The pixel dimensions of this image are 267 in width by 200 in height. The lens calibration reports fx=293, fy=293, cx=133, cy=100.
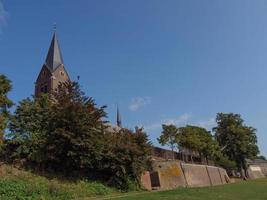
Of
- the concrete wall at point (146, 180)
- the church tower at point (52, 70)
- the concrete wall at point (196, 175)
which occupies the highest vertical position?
the church tower at point (52, 70)

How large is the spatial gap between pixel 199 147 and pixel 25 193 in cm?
3542

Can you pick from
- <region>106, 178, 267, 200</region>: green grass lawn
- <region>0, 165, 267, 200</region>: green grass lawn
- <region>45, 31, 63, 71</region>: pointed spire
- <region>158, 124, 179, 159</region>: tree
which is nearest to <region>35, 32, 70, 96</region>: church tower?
<region>45, 31, 63, 71</region>: pointed spire

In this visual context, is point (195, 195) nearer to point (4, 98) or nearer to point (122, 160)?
point (122, 160)

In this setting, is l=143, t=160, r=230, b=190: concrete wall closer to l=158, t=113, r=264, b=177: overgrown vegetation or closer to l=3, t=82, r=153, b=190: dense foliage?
l=3, t=82, r=153, b=190: dense foliage

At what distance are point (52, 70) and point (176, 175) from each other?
1519 inches

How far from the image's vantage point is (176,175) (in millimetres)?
32250

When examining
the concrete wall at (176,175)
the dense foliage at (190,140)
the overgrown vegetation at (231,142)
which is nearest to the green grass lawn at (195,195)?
the concrete wall at (176,175)

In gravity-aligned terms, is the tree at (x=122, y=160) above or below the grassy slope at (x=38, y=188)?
above

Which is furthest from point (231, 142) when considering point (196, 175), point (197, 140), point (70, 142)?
point (70, 142)

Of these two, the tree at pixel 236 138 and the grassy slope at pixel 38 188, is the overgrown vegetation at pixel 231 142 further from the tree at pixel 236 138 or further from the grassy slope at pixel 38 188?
the grassy slope at pixel 38 188

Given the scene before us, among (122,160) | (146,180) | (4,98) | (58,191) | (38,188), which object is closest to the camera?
(38,188)

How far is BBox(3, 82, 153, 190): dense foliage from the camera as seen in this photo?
65.2 ft

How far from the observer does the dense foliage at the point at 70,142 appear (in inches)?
782

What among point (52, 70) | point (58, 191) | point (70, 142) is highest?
point (52, 70)
